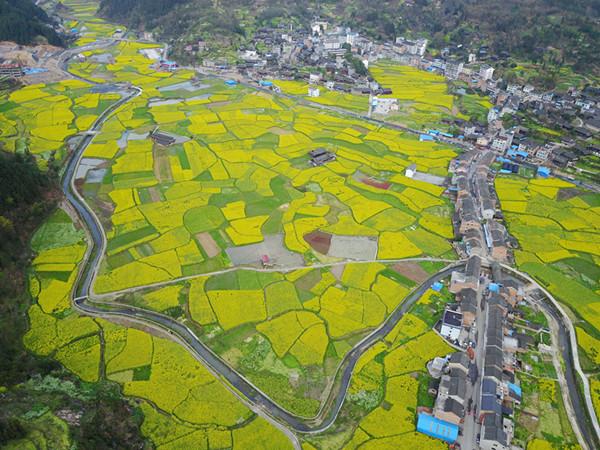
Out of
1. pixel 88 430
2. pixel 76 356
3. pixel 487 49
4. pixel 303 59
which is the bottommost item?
pixel 76 356

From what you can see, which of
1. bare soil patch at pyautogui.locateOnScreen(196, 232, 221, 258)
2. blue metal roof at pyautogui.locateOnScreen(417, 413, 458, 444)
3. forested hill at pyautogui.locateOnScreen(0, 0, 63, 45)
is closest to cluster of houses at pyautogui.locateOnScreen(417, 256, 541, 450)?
blue metal roof at pyautogui.locateOnScreen(417, 413, 458, 444)

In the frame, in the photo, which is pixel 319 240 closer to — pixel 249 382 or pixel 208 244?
pixel 208 244

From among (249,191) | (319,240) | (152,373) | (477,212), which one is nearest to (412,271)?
(319,240)

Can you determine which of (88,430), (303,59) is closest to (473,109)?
(303,59)

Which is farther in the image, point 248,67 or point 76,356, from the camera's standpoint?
point 248,67

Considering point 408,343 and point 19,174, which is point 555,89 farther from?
point 19,174

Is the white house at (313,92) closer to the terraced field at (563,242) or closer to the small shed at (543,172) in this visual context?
the terraced field at (563,242)

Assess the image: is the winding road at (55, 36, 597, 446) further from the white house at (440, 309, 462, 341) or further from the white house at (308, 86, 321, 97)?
the white house at (308, 86, 321, 97)

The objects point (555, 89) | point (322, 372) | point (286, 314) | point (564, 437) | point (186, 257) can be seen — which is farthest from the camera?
point (555, 89)
